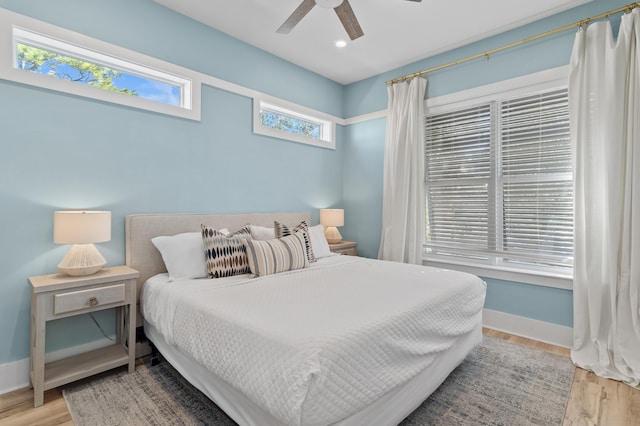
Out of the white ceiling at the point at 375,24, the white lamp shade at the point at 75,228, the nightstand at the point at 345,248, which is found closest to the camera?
the white lamp shade at the point at 75,228

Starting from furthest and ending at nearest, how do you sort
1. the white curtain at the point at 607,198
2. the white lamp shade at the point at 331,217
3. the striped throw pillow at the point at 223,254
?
the white lamp shade at the point at 331,217
the striped throw pillow at the point at 223,254
the white curtain at the point at 607,198

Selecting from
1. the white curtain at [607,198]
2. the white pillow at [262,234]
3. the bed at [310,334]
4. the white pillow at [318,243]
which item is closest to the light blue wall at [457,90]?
the white curtain at [607,198]

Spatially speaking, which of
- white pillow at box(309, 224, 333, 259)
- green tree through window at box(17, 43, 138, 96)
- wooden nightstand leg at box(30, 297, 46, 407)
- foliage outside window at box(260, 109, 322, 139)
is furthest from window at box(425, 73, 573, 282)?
wooden nightstand leg at box(30, 297, 46, 407)

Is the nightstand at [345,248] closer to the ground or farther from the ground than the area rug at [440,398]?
farther from the ground

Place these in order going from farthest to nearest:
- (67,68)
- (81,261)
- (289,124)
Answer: (289,124) < (67,68) < (81,261)

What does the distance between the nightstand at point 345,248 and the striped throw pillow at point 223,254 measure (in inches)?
58.4


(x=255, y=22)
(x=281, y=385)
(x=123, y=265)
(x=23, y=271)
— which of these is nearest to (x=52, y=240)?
(x=23, y=271)

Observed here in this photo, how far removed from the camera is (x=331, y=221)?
4047 millimetres

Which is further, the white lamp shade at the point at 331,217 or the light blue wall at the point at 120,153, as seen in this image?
the white lamp shade at the point at 331,217

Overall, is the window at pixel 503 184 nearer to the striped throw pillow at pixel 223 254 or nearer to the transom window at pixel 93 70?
the striped throw pillow at pixel 223 254

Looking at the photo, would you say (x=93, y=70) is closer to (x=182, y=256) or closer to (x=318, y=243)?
(x=182, y=256)

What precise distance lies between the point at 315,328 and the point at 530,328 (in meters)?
2.63

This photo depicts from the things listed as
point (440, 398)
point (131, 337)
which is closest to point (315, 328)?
point (440, 398)

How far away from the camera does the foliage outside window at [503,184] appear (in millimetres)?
2906
